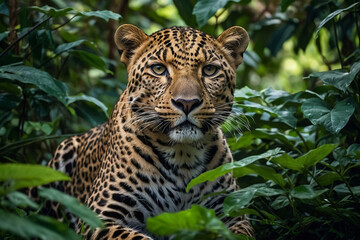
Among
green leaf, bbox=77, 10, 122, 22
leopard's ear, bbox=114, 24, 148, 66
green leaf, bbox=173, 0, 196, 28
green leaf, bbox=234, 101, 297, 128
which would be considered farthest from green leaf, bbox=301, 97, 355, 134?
green leaf, bbox=173, 0, 196, 28

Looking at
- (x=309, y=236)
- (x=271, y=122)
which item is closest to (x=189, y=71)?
(x=271, y=122)

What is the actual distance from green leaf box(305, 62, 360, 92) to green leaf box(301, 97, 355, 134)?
20 cm

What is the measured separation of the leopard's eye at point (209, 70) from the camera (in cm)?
515

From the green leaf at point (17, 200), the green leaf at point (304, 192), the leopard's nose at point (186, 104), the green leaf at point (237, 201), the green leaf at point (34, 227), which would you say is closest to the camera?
the green leaf at point (34, 227)

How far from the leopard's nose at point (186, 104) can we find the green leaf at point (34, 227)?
2.02m

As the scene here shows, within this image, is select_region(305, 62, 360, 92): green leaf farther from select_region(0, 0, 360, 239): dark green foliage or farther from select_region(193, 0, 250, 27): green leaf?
select_region(193, 0, 250, 27): green leaf

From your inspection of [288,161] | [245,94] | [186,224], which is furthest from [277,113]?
[186,224]

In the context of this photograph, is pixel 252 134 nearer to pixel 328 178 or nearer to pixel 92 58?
pixel 328 178

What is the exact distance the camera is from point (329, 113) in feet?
17.0

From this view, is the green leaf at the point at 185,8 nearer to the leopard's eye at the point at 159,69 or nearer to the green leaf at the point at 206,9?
the green leaf at the point at 206,9

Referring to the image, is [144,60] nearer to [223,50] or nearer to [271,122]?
[223,50]

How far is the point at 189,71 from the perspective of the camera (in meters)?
5.01

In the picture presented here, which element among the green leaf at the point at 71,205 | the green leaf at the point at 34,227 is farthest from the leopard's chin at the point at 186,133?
the green leaf at the point at 34,227

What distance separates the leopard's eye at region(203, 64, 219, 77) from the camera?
203 inches
